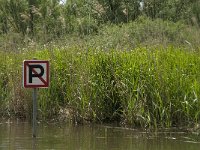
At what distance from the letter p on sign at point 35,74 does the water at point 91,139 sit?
1223 mm

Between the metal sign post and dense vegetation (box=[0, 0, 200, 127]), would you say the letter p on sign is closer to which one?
the metal sign post

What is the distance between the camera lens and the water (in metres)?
8.47

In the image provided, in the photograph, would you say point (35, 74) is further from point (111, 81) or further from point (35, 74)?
point (111, 81)

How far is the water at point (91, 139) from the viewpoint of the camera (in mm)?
8468

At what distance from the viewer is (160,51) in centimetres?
1068

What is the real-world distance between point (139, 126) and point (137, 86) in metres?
0.86

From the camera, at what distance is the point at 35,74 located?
7883 mm

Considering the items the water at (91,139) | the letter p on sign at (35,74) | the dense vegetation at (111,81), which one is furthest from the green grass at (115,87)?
the letter p on sign at (35,74)

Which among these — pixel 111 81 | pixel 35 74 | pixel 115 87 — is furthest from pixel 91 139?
pixel 35 74

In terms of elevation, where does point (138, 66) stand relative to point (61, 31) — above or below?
below

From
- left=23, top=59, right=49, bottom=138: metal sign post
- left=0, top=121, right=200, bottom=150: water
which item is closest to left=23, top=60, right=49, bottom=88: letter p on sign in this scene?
left=23, top=59, right=49, bottom=138: metal sign post

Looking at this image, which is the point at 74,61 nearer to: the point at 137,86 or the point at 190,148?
the point at 137,86

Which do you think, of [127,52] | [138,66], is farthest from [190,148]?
[127,52]

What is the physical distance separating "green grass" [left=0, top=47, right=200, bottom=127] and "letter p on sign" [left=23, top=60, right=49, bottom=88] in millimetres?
2549
